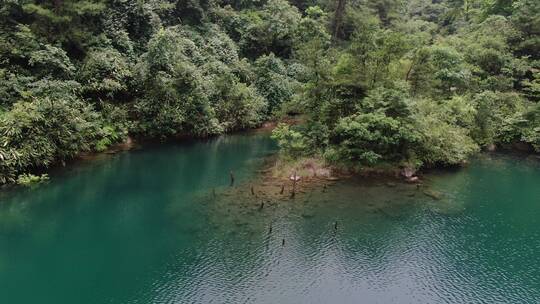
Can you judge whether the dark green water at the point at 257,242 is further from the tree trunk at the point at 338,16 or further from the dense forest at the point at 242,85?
the tree trunk at the point at 338,16

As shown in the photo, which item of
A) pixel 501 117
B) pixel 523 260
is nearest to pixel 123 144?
pixel 523 260

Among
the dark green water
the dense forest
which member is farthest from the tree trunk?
the dark green water

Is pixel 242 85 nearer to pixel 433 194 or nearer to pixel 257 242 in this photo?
pixel 433 194

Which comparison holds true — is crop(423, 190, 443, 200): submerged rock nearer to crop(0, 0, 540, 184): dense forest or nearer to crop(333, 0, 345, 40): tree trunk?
crop(0, 0, 540, 184): dense forest

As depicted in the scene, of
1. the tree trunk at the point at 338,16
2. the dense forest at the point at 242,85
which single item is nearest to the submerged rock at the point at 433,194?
the dense forest at the point at 242,85

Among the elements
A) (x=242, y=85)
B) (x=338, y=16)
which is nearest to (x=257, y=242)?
(x=242, y=85)

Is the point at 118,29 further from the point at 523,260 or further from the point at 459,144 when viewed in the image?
the point at 523,260
